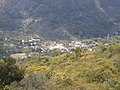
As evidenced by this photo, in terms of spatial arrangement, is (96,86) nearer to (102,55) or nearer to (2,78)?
(2,78)

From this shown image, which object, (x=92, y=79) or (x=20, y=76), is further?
(x=92, y=79)

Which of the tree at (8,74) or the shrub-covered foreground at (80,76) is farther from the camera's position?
the tree at (8,74)

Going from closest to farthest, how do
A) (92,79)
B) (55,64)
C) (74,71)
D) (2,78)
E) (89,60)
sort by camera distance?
(2,78), (92,79), (74,71), (89,60), (55,64)

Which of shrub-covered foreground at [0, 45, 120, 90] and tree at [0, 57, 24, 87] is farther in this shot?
tree at [0, 57, 24, 87]

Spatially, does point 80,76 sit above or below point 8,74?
below

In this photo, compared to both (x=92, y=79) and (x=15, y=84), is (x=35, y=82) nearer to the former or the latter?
(x=15, y=84)

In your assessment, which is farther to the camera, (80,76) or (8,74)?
(80,76)

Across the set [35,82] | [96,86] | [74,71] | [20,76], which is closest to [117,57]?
[74,71]

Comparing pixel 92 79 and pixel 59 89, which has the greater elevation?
pixel 59 89

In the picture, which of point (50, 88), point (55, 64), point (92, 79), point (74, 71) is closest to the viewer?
point (50, 88)

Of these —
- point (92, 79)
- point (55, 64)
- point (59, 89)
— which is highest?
point (59, 89)
